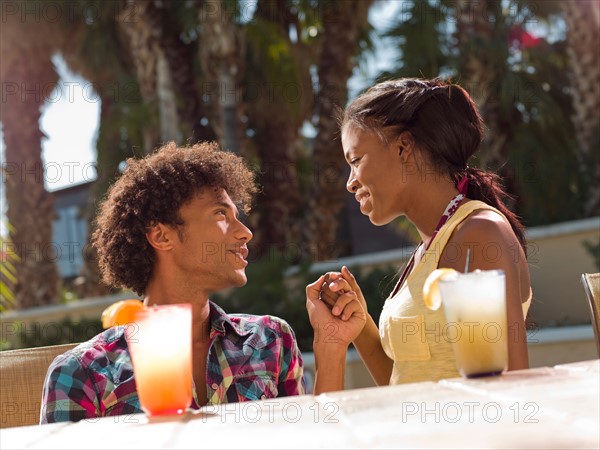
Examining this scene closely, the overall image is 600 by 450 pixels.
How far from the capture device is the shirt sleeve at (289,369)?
274 centimetres

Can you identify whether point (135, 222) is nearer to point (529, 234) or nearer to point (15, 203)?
point (529, 234)

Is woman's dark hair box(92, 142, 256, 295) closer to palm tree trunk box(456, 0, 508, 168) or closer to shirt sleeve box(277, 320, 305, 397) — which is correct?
shirt sleeve box(277, 320, 305, 397)

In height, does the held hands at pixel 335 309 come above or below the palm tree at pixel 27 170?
A: below

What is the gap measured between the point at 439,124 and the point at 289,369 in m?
0.84

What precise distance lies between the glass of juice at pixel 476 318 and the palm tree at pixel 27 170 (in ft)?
39.1

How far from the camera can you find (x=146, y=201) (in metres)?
2.86

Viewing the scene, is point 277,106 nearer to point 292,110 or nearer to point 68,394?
point 292,110

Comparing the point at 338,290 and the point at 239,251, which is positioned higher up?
the point at 239,251

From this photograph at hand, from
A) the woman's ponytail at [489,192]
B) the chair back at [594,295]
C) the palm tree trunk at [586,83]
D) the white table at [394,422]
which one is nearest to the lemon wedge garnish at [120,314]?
the white table at [394,422]

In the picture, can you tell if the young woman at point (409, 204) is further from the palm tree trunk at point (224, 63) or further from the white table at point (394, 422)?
the palm tree trunk at point (224, 63)

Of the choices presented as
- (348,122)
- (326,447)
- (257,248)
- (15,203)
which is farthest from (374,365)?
(15,203)

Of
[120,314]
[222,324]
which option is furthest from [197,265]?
[120,314]

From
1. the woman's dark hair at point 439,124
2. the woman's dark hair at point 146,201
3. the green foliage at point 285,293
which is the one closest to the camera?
the woman's dark hair at point 439,124

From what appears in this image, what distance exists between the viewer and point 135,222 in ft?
9.40
